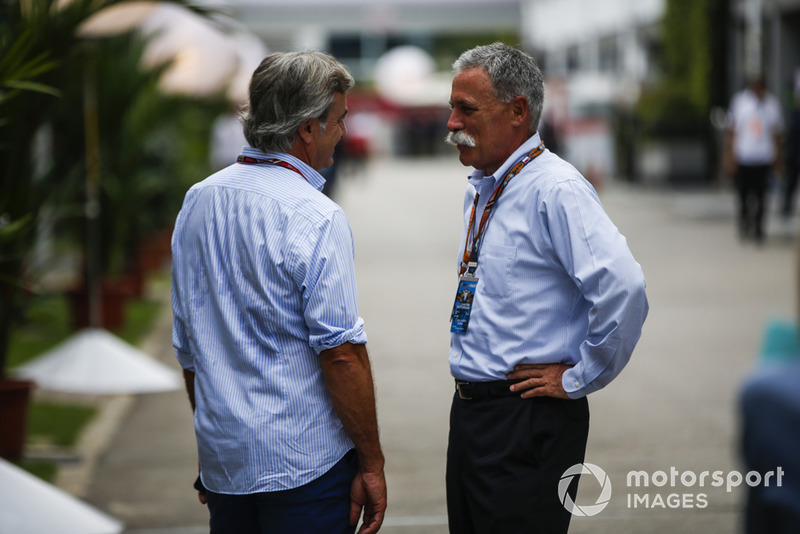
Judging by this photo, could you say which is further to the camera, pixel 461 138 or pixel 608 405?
pixel 608 405

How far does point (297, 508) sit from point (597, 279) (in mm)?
925

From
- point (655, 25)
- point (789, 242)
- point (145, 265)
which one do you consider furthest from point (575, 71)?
point (145, 265)

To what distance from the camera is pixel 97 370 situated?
7430 millimetres

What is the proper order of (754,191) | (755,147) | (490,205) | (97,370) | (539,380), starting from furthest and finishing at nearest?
(754,191) → (755,147) → (97,370) → (490,205) → (539,380)

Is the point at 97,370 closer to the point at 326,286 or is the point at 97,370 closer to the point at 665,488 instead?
the point at 665,488


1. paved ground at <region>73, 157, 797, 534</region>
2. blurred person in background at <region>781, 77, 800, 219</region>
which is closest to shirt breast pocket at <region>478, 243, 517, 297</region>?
paved ground at <region>73, 157, 797, 534</region>

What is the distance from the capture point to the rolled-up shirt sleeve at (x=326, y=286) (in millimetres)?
2506

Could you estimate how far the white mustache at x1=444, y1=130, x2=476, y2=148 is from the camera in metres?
2.94

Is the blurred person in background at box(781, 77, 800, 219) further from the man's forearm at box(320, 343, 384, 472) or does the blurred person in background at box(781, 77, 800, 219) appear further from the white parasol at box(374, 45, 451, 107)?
the white parasol at box(374, 45, 451, 107)

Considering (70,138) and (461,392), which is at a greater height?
(70,138)

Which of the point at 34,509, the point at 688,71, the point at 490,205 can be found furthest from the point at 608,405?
the point at 688,71

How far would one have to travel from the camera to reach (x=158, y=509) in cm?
497

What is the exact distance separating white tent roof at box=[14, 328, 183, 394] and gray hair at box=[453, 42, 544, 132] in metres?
4.92

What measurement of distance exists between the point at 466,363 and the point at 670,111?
19670 mm
